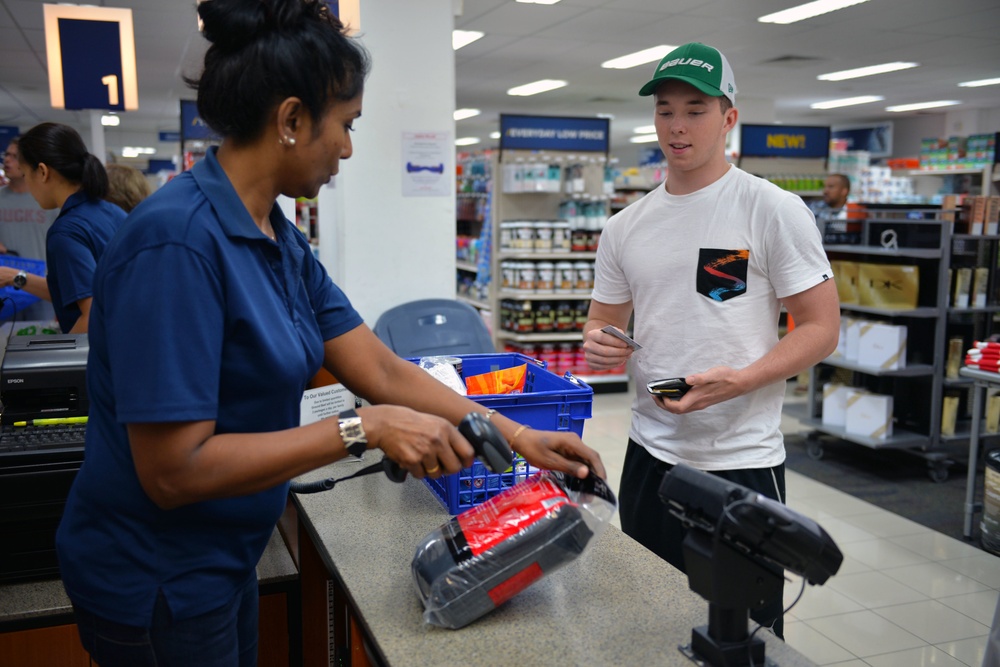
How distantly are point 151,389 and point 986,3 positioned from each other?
29.1 feet

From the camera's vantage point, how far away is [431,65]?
398cm

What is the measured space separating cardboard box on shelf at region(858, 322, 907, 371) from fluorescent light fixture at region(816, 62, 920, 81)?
7.02 metres

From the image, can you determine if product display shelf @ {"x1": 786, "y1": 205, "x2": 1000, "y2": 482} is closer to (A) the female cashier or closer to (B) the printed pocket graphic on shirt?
(B) the printed pocket graphic on shirt

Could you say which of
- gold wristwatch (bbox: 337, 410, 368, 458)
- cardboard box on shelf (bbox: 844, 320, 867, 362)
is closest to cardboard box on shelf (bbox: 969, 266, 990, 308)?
cardboard box on shelf (bbox: 844, 320, 867, 362)

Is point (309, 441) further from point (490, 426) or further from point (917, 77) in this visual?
point (917, 77)

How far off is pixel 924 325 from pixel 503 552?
4952 mm

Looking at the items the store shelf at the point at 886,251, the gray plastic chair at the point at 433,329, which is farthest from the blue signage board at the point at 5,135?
the store shelf at the point at 886,251

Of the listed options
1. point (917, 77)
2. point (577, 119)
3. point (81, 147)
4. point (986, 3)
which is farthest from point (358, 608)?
point (917, 77)

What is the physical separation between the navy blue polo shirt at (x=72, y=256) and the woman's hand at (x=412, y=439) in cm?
238

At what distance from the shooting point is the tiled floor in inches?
125

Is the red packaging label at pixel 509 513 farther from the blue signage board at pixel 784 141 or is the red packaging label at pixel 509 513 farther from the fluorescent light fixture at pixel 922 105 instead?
the fluorescent light fixture at pixel 922 105

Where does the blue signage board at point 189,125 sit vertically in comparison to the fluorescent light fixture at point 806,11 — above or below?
below

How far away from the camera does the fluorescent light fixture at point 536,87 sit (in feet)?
41.4

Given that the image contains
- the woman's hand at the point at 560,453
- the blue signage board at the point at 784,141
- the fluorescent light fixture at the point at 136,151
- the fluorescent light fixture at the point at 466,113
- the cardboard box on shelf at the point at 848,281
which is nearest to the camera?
the woman's hand at the point at 560,453
